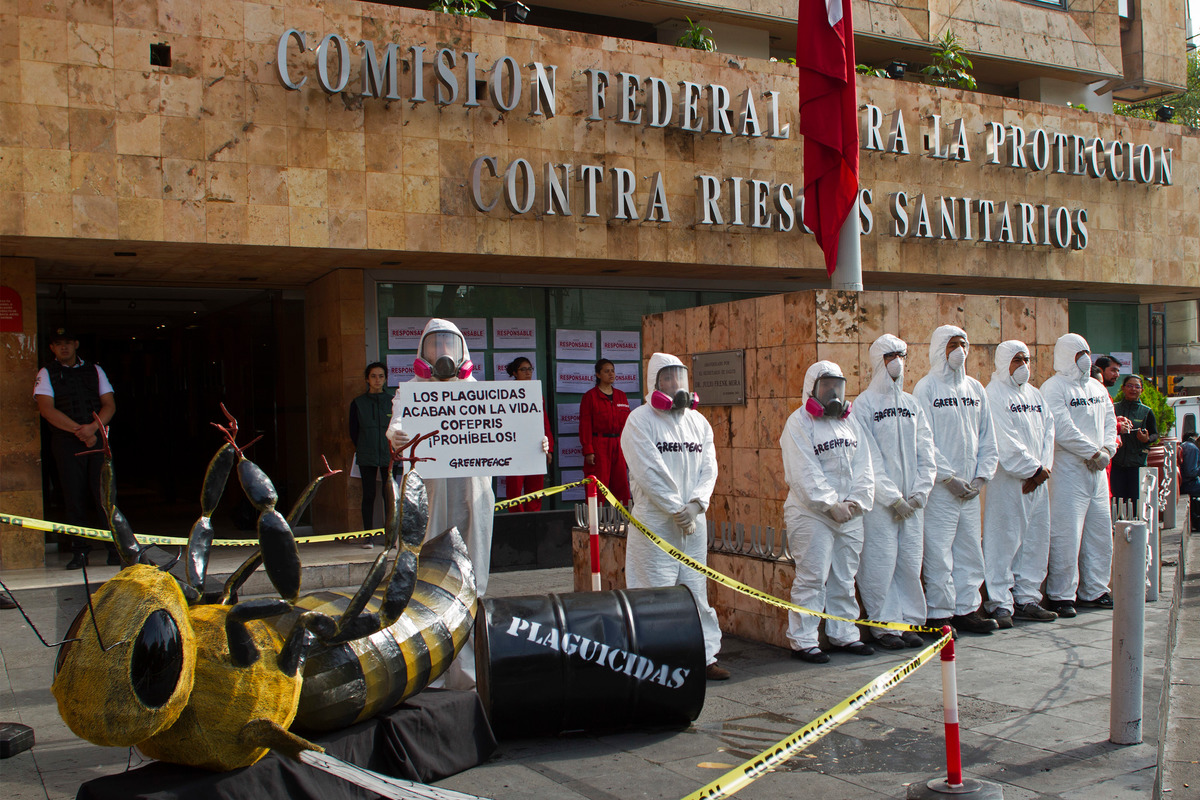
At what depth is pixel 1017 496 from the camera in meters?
8.62

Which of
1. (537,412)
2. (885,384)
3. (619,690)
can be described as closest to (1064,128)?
(885,384)

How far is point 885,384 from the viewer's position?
26.0 ft

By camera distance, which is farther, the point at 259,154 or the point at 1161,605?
the point at 259,154

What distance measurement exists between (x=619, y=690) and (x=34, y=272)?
8.38 metres

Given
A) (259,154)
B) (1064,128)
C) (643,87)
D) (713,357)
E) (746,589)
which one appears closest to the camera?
(746,589)

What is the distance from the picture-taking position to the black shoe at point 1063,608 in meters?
8.71

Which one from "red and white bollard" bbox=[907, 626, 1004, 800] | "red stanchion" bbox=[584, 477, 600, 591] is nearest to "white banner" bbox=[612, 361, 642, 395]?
"red stanchion" bbox=[584, 477, 600, 591]

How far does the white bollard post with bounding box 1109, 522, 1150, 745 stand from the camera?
5238mm

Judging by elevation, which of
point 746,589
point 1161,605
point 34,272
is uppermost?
point 34,272

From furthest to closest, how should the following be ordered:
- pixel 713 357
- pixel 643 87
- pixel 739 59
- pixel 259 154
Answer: pixel 739 59, pixel 643 87, pixel 259 154, pixel 713 357

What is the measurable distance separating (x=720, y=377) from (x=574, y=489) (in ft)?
15.6

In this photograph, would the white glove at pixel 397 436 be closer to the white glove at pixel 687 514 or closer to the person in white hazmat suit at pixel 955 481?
the white glove at pixel 687 514

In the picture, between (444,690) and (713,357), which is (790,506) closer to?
(713,357)

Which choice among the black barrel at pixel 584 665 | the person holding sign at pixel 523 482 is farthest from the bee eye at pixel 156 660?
the person holding sign at pixel 523 482
